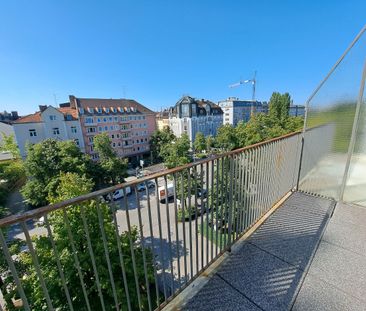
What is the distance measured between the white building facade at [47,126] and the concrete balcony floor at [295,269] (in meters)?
21.6

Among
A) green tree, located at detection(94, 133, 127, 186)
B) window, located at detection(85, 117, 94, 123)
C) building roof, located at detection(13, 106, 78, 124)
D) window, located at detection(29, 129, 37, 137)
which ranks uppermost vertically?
building roof, located at detection(13, 106, 78, 124)

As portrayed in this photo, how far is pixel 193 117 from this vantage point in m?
32.7

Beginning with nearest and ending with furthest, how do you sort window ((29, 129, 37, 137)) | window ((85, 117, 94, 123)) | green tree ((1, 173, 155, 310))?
green tree ((1, 173, 155, 310))
window ((29, 129, 37, 137))
window ((85, 117, 94, 123))

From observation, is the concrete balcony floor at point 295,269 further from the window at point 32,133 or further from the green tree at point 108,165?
the window at point 32,133

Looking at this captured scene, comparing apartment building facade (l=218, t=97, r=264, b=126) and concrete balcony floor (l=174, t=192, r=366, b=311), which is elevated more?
apartment building facade (l=218, t=97, r=264, b=126)

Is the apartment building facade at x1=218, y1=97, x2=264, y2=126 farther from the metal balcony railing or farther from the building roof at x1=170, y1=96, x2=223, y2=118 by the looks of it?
the metal balcony railing

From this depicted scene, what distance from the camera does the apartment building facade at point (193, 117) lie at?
106 feet

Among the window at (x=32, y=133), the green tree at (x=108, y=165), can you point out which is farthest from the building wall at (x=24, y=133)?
the green tree at (x=108, y=165)

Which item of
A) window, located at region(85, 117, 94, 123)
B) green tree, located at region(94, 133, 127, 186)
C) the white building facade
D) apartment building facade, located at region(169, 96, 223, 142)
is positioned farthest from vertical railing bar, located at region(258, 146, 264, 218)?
apartment building facade, located at region(169, 96, 223, 142)

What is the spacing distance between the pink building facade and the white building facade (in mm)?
879

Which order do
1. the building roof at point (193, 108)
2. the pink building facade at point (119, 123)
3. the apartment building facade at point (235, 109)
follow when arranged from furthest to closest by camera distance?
1. the apartment building facade at point (235, 109)
2. the building roof at point (193, 108)
3. the pink building facade at point (119, 123)

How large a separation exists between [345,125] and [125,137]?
980 inches

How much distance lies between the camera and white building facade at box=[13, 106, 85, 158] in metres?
18.5

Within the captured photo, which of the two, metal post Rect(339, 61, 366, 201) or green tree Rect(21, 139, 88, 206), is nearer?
metal post Rect(339, 61, 366, 201)
